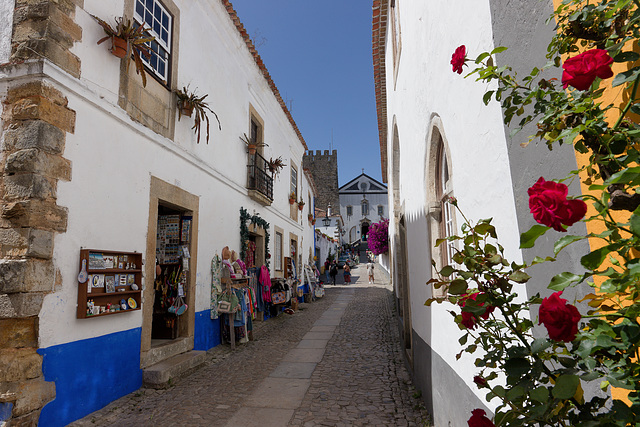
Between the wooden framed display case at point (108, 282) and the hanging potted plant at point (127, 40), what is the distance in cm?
228

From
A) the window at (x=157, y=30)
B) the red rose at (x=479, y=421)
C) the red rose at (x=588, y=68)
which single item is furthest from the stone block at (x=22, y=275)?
the red rose at (x=588, y=68)

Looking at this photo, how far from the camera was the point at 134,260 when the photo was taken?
4.77 m

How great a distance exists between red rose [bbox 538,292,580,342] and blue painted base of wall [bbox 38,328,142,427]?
405 cm

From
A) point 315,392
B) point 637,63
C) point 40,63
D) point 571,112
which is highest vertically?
point 40,63

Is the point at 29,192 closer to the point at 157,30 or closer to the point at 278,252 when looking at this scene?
the point at 157,30

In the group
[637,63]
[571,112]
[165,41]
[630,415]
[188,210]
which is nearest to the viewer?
[630,415]

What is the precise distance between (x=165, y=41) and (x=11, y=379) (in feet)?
15.9

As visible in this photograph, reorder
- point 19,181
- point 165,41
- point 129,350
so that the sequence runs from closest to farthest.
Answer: point 19,181 → point 129,350 → point 165,41

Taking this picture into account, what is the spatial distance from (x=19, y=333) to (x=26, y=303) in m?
0.26

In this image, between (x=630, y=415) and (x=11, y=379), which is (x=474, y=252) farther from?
(x=11, y=379)

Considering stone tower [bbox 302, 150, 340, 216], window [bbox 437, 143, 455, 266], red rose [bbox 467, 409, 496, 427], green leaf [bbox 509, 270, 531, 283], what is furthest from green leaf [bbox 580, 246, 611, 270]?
stone tower [bbox 302, 150, 340, 216]

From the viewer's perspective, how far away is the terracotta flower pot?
4.38 metres

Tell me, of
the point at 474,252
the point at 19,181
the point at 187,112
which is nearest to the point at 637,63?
the point at 474,252

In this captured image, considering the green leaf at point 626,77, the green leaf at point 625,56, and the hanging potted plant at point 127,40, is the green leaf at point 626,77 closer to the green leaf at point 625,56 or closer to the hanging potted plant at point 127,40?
the green leaf at point 625,56
